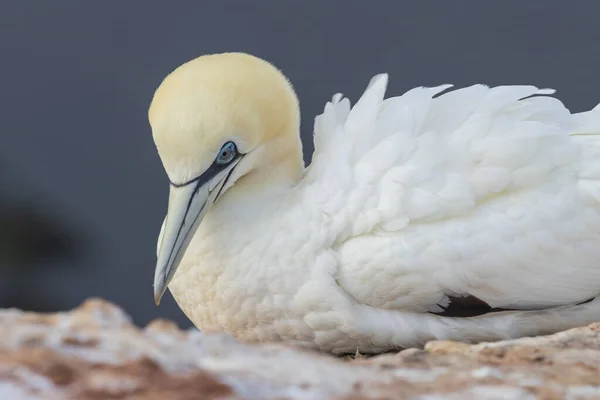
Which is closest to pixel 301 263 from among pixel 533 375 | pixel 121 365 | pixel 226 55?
pixel 226 55

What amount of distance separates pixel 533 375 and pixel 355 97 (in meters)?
4.96

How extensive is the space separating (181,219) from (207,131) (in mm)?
304

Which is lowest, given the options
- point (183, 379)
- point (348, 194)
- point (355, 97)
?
point (183, 379)

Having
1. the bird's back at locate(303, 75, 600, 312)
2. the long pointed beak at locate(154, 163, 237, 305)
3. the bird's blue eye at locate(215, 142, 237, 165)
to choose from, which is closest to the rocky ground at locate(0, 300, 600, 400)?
the bird's back at locate(303, 75, 600, 312)

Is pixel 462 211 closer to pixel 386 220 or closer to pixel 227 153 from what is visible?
pixel 386 220

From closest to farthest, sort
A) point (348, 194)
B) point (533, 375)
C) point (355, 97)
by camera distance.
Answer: point (533, 375)
point (348, 194)
point (355, 97)

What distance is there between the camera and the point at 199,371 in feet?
6.19

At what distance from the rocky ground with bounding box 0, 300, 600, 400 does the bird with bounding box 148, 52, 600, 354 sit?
1010mm

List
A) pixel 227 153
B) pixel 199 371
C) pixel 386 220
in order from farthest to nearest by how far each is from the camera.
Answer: pixel 227 153, pixel 386 220, pixel 199 371

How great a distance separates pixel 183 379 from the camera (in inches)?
72.6

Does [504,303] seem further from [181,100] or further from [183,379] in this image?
[183,379]

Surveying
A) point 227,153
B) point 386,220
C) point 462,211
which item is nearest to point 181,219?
point 227,153

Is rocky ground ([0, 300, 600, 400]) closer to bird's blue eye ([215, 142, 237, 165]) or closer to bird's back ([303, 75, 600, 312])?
bird's back ([303, 75, 600, 312])

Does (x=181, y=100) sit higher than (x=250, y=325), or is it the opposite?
(x=181, y=100)
